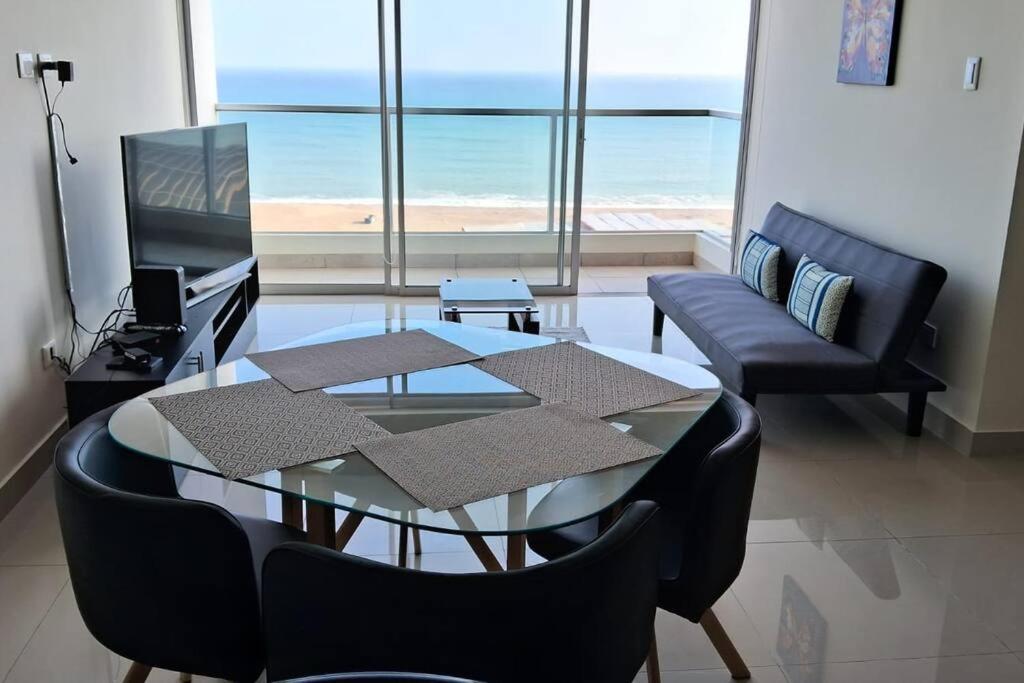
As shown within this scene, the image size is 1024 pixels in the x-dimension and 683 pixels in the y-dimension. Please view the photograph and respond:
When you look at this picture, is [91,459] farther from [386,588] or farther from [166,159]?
[166,159]

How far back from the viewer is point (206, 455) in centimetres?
181

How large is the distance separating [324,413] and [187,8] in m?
4.26

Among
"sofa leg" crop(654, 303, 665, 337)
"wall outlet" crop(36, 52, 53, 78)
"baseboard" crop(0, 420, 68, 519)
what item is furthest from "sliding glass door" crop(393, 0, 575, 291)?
"baseboard" crop(0, 420, 68, 519)

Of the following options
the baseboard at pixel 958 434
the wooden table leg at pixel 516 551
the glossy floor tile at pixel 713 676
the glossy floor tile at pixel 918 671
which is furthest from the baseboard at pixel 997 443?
the wooden table leg at pixel 516 551

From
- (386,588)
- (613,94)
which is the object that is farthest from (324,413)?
(613,94)

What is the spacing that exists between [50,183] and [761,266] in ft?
10.6

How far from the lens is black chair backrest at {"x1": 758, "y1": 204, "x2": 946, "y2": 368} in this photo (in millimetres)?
3607

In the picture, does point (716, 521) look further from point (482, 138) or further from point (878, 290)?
point (482, 138)

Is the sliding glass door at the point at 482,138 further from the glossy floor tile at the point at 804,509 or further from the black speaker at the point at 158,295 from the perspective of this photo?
the glossy floor tile at the point at 804,509

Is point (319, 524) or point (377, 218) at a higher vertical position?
point (377, 218)

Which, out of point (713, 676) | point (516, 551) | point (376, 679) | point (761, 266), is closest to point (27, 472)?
point (516, 551)

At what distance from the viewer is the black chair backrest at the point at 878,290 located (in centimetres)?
361

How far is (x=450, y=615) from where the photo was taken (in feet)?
4.66

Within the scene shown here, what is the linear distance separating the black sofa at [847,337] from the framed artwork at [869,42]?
0.73 metres
